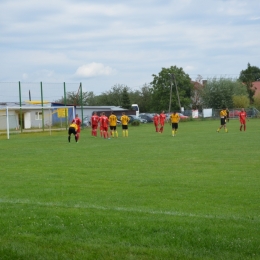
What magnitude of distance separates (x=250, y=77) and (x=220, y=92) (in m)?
23.7

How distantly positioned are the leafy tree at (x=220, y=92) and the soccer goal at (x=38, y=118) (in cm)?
5092

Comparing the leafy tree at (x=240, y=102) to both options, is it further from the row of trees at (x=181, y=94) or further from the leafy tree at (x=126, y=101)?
the leafy tree at (x=126, y=101)

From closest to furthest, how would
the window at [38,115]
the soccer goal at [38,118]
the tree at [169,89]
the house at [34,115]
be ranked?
1. the soccer goal at [38,118]
2. the house at [34,115]
3. the window at [38,115]
4. the tree at [169,89]

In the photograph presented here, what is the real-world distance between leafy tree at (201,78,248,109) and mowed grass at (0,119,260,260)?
78.7 metres

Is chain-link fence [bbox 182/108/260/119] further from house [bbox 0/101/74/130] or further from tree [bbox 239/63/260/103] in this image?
house [bbox 0/101/74/130]

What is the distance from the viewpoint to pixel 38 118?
46.9 m

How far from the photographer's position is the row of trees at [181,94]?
94250 millimetres

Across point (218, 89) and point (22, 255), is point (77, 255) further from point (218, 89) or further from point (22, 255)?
point (218, 89)

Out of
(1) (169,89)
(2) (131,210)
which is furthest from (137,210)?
(1) (169,89)

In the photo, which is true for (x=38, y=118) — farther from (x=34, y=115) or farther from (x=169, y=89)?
(x=169, y=89)

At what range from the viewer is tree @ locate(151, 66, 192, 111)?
96.8 m

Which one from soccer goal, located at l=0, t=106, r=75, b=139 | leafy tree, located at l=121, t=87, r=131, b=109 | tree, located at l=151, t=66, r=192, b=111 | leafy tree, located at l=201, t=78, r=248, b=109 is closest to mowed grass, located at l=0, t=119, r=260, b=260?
soccer goal, located at l=0, t=106, r=75, b=139

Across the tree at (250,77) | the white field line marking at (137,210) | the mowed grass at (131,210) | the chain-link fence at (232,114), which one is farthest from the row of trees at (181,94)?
the white field line marking at (137,210)

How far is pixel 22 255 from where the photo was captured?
20.0ft
